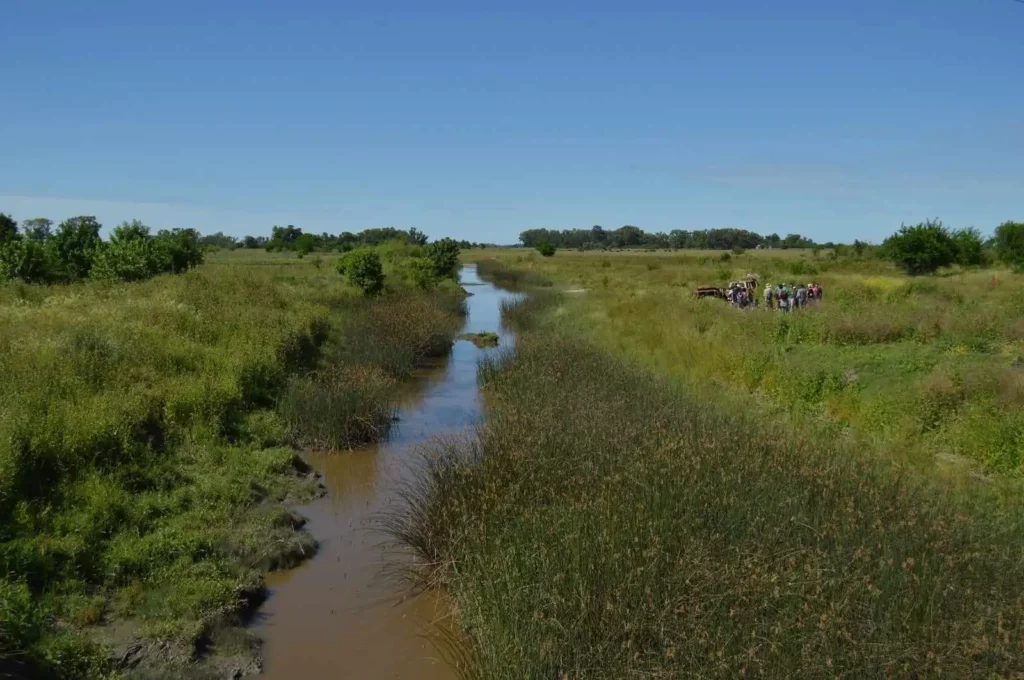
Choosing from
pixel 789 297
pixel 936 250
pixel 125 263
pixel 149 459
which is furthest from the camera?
pixel 936 250

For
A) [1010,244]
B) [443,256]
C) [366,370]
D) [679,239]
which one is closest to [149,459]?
[366,370]

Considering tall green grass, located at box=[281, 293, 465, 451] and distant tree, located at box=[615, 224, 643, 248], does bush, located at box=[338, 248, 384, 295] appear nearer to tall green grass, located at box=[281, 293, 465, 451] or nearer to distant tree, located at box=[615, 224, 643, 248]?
tall green grass, located at box=[281, 293, 465, 451]

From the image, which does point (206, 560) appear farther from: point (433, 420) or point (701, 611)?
point (433, 420)

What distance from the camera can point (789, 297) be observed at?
26.6 metres

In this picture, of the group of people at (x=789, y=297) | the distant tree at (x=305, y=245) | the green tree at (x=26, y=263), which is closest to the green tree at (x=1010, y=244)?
the group of people at (x=789, y=297)

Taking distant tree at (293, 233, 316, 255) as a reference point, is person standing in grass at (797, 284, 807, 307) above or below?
below

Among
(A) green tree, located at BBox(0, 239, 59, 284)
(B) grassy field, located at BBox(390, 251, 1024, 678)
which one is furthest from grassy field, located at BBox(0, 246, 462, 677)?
(A) green tree, located at BBox(0, 239, 59, 284)

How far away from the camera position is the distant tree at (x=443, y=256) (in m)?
42.7

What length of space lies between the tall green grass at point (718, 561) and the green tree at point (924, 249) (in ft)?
135

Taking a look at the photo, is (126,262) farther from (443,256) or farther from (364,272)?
(443,256)

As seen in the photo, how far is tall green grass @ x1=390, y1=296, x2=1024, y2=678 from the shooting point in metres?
4.22

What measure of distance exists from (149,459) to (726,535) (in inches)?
301

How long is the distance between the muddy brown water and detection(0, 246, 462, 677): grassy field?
0.37m

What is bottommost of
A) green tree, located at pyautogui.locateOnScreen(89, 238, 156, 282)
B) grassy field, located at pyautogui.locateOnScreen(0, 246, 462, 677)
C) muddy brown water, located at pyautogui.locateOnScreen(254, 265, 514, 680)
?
muddy brown water, located at pyautogui.locateOnScreen(254, 265, 514, 680)
